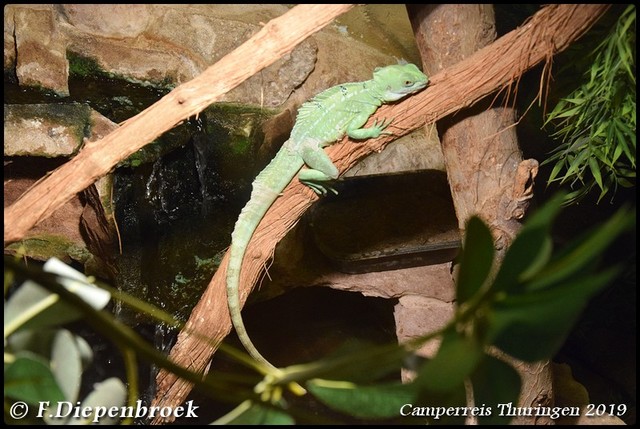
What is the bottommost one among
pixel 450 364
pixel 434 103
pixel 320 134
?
pixel 450 364

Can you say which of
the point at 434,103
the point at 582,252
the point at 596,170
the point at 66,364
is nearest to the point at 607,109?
the point at 596,170

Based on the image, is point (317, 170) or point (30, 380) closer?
point (30, 380)

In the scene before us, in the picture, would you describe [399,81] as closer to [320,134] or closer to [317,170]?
[320,134]

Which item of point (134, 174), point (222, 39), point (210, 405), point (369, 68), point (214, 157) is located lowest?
point (210, 405)

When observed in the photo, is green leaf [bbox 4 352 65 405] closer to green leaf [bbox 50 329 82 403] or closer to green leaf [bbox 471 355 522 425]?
green leaf [bbox 50 329 82 403]

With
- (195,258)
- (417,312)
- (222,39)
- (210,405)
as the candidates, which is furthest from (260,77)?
(210,405)

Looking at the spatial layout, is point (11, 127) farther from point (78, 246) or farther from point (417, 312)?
point (417, 312)
